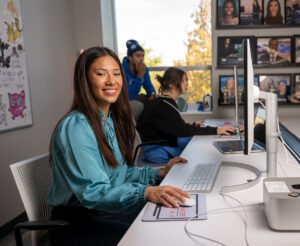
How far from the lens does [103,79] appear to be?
124 centimetres

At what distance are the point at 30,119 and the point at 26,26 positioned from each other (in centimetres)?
80

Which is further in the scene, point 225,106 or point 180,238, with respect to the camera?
point 225,106

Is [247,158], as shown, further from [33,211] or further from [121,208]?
[33,211]

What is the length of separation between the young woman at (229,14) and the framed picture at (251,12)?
6 centimetres

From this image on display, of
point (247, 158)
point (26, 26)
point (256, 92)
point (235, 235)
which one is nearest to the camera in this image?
point (235, 235)

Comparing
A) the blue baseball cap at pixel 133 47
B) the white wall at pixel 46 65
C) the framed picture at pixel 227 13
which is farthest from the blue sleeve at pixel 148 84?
the framed picture at pixel 227 13

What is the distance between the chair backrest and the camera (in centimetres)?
112

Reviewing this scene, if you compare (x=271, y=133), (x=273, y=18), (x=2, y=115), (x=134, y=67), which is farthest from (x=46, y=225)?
(x=273, y=18)

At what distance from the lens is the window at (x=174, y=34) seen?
3.41 m

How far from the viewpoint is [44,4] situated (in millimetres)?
2934

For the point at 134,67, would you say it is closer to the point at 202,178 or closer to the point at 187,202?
the point at 202,178

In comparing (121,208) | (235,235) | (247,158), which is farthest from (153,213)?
(247,158)

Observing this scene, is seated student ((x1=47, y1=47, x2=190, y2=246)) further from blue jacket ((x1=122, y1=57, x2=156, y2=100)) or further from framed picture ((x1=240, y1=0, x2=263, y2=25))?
framed picture ((x1=240, y1=0, x2=263, y2=25))

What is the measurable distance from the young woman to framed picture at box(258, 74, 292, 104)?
60 cm
